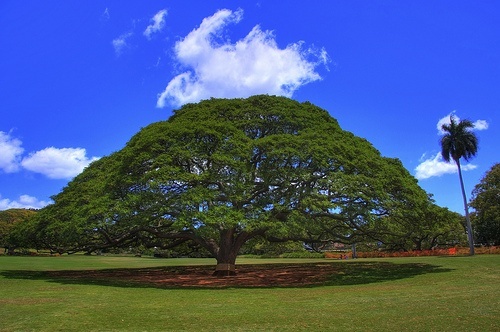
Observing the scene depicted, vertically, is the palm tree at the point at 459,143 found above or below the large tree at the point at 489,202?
above

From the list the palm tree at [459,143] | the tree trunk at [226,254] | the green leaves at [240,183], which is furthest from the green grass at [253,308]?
the palm tree at [459,143]

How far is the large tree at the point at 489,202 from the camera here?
5678cm

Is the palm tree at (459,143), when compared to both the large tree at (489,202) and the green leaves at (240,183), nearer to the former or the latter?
the large tree at (489,202)

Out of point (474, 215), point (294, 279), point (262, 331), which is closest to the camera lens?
point (262, 331)

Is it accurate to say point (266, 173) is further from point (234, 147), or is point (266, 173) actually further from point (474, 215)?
point (474, 215)

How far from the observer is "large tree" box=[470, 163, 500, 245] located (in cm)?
5678

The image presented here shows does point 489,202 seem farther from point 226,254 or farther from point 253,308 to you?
point 253,308

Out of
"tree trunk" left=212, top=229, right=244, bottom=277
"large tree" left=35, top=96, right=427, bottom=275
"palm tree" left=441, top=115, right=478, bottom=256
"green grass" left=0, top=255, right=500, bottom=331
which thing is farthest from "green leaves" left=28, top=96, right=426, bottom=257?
"palm tree" left=441, top=115, right=478, bottom=256

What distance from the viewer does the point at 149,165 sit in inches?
934

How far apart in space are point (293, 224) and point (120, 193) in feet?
32.2

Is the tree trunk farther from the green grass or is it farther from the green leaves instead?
the green grass

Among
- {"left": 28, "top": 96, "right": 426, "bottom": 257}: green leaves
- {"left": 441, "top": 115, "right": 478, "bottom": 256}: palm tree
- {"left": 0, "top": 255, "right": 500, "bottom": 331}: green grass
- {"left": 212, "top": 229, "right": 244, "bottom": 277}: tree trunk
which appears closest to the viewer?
{"left": 0, "top": 255, "right": 500, "bottom": 331}: green grass

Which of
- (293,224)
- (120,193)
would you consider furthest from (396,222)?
(120,193)

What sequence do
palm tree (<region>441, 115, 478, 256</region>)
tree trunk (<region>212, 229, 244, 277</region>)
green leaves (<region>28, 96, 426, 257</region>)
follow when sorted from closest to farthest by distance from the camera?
green leaves (<region>28, 96, 426, 257</region>) < tree trunk (<region>212, 229, 244, 277</region>) < palm tree (<region>441, 115, 478, 256</region>)
